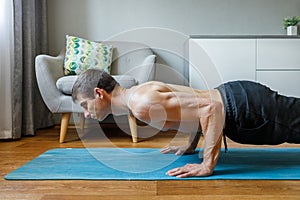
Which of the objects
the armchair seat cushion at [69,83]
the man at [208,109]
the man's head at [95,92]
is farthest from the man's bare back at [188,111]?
the armchair seat cushion at [69,83]

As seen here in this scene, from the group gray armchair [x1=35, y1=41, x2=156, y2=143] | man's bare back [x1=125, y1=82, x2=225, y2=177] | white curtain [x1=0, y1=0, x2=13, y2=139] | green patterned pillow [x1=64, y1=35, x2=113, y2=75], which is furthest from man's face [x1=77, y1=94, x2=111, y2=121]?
green patterned pillow [x1=64, y1=35, x2=113, y2=75]

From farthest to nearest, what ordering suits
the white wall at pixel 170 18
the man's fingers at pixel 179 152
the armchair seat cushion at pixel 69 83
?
the white wall at pixel 170 18 → the armchair seat cushion at pixel 69 83 → the man's fingers at pixel 179 152

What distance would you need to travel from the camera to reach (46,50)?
276 cm

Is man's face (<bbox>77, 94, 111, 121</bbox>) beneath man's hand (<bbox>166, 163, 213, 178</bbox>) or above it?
above

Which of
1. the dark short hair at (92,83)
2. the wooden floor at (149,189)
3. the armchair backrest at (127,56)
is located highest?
the armchair backrest at (127,56)

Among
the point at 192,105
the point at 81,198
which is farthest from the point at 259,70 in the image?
the point at 81,198

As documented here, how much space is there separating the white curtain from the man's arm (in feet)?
4.18

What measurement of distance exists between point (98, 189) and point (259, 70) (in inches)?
68.9

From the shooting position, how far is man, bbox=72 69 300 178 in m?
1.28

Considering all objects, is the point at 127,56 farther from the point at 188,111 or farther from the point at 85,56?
the point at 188,111

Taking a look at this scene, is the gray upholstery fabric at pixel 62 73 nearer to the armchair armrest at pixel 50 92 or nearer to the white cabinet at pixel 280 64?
the armchair armrest at pixel 50 92

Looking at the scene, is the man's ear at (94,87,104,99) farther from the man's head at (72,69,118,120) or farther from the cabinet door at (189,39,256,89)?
the cabinet door at (189,39,256,89)

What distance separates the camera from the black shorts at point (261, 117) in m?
1.32

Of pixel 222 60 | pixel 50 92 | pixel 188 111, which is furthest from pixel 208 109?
pixel 222 60
